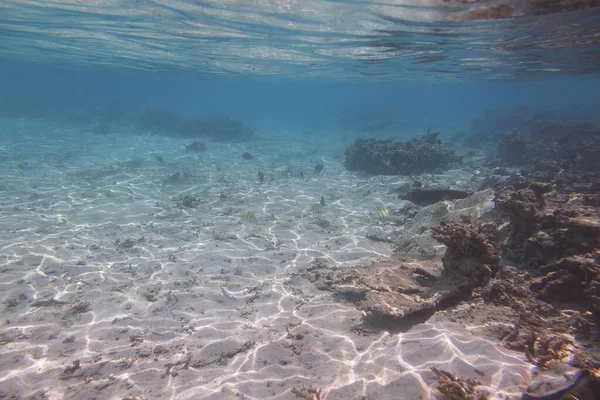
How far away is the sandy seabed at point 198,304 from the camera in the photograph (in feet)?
12.6

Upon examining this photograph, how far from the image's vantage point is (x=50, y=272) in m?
7.35

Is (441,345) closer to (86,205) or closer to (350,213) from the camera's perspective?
(350,213)

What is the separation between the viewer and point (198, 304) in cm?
611

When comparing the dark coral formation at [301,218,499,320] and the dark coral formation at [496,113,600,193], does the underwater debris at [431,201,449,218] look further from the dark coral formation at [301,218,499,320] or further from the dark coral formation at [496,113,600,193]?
the dark coral formation at [496,113,600,193]

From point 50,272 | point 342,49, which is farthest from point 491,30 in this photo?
point 50,272

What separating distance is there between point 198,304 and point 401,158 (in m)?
15.2

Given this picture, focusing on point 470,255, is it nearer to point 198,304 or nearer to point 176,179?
point 198,304

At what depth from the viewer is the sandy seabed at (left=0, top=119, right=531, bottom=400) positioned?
12.6 ft

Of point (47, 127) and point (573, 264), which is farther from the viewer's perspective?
point (47, 127)

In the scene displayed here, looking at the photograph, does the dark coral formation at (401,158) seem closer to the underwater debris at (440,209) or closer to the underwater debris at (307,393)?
the underwater debris at (440,209)

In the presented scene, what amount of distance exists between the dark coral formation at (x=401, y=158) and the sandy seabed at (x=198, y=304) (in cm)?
372

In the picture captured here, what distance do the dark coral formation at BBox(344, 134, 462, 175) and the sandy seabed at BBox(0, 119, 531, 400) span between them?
12.2ft

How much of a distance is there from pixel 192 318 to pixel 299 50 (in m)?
21.4

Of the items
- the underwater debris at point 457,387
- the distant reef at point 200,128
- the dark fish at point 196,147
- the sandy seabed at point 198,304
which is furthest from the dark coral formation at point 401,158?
the distant reef at point 200,128
